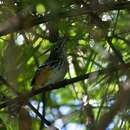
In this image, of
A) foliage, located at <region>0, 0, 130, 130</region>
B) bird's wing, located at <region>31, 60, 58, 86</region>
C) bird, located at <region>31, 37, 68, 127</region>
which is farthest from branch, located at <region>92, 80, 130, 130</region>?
bird's wing, located at <region>31, 60, 58, 86</region>

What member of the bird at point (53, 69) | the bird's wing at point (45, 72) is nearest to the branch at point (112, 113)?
the bird at point (53, 69)

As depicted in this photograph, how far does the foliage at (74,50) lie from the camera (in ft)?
2.34

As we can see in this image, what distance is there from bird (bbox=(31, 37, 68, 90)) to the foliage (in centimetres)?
6

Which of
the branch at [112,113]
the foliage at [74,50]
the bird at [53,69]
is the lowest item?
the branch at [112,113]

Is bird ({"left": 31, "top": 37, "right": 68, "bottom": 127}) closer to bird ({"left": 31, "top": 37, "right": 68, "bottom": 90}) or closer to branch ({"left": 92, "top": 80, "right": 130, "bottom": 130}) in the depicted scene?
bird ({"left": 31, "top": 37, "right": 68, "bottom": 90})

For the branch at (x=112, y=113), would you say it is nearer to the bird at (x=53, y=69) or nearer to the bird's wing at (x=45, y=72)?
the bird at (x=53, y=69)

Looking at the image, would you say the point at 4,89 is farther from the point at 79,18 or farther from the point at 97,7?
the point at 97,7

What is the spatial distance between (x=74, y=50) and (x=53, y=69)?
0.59 meters

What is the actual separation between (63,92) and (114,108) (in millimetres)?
1968

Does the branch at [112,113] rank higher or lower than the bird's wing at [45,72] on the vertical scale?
lower

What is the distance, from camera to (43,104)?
70.0 inches

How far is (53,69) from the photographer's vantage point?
2.65m

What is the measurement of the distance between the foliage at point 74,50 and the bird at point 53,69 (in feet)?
0.21

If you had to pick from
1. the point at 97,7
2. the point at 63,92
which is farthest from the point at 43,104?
the point at 97,7
